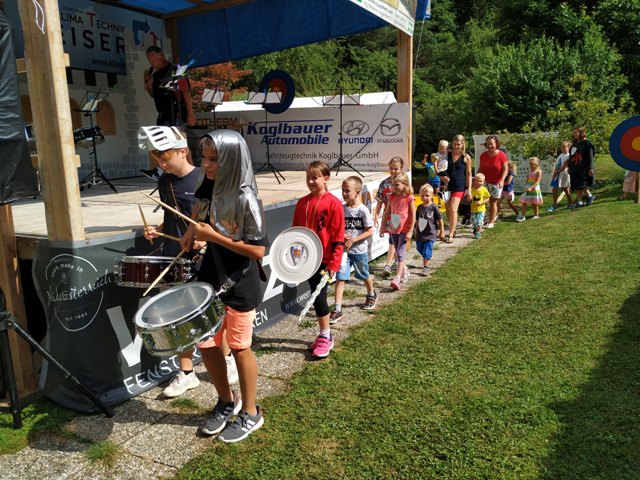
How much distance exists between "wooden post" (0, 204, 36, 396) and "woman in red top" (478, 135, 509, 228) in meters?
9.09

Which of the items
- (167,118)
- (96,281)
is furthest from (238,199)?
(167,118)

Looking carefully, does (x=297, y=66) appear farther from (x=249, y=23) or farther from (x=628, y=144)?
(x=628, y=144)

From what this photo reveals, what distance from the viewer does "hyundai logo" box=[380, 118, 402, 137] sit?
381 inches

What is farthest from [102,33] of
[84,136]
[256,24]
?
[84,136]

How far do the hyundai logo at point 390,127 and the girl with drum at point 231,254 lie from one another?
6.85 metres

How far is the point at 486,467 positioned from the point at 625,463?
0.77 meters

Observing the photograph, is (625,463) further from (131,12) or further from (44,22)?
(131,12)

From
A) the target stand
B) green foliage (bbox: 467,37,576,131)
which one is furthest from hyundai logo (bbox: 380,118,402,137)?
green foliage (bbox: 467,37,576,131)

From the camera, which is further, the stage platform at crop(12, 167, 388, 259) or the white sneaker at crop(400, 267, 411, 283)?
the white sneaker at crop(400, 267, 411, 283)

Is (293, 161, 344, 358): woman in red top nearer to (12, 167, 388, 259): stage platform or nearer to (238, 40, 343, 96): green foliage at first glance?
(12, 167, 388, 259): stage platform

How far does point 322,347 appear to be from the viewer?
462cm

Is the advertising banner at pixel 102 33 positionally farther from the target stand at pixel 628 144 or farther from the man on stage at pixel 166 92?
the target stand at pixel 628 144

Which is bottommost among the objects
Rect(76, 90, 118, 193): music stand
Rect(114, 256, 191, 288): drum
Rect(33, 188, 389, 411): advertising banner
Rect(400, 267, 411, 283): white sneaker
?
Rect(400, 267, 411, 283): white sneaker

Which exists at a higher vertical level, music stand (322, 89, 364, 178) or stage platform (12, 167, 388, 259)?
music stand (322, 89, 364, 178)
